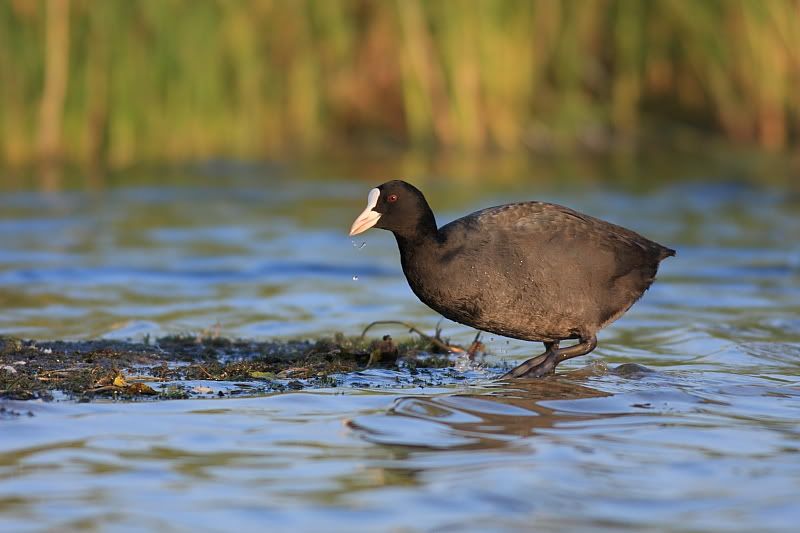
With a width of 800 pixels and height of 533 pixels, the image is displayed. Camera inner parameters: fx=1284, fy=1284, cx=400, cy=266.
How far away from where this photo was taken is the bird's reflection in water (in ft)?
15.7

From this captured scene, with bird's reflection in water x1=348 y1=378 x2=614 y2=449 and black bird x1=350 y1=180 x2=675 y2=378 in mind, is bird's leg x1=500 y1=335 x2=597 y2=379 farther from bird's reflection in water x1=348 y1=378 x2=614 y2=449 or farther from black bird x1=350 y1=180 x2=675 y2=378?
bird's reflection in water x1=348 y1=378 x2=614 y2=449

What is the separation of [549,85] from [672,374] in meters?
10.5

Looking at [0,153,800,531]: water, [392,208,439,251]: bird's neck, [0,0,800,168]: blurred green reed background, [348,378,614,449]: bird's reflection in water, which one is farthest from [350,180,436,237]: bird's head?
[0,0,800,168]: blurred green reed background

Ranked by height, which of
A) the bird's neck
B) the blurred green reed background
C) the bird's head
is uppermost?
the blurred green reed background

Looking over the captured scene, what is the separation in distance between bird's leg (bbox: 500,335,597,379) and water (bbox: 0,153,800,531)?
0.36 feet

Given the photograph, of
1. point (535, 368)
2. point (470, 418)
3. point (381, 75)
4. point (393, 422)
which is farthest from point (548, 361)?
point (381, 75)

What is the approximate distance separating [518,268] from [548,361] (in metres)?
0.50

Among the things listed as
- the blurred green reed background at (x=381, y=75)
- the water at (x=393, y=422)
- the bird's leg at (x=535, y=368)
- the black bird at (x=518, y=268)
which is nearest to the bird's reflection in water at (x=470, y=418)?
the water at (x=393, y=422)

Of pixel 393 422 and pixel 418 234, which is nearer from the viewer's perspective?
pixel 393 422

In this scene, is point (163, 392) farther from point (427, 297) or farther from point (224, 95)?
point (224, 95)

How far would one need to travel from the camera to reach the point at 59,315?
26.9ft

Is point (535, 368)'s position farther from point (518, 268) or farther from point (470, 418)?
point (470, 418)

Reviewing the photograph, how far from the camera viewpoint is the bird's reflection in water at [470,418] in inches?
188

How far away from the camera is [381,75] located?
53.8ft
